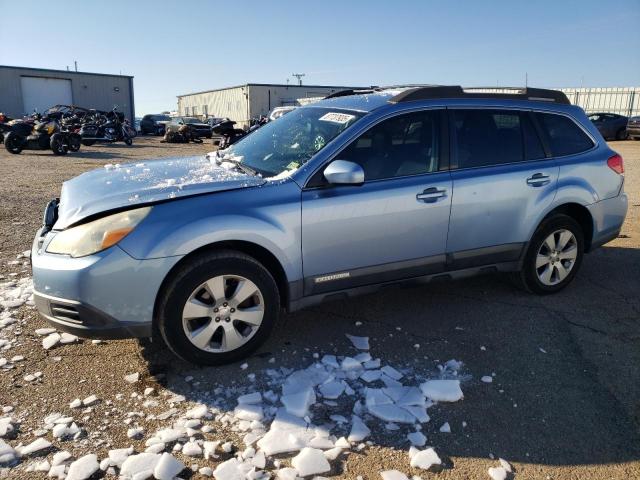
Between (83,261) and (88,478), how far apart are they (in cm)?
115

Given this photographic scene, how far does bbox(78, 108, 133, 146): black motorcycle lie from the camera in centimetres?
2011

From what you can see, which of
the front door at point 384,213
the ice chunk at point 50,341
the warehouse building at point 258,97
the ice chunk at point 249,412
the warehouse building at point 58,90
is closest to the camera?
the ice chunk at point 249,412

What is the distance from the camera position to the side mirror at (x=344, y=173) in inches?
129

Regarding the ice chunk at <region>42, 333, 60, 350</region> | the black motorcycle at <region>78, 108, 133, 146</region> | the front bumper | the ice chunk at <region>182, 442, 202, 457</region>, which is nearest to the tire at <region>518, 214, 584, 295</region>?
the front bumper

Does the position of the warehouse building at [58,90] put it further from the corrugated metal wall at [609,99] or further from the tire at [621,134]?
the tire at [621,134]

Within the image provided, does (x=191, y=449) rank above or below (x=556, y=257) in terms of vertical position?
below

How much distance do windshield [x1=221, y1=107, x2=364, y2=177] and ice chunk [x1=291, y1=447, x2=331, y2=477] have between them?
1819 millimetres

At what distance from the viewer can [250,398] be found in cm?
297

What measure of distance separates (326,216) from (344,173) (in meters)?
0.32

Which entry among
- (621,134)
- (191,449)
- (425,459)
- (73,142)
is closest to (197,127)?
(73,142)

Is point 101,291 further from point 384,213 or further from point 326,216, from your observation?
point 384,213

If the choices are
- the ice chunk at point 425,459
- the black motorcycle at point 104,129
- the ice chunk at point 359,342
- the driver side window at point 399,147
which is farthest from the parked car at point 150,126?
the ice chunk at point 425,459

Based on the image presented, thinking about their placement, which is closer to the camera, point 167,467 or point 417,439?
point 167,467

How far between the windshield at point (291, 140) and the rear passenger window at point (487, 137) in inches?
34.7
